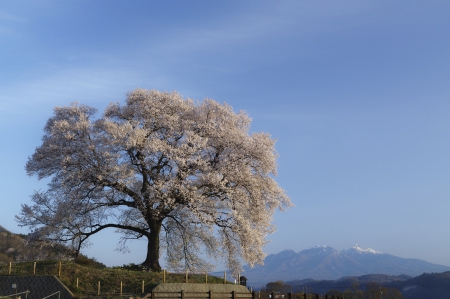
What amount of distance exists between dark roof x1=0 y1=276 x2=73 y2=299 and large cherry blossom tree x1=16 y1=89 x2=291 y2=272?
5.65 meters

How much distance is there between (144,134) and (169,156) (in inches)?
108

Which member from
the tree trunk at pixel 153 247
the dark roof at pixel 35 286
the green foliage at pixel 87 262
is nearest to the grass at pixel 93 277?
the dark roof at pixel 35 286

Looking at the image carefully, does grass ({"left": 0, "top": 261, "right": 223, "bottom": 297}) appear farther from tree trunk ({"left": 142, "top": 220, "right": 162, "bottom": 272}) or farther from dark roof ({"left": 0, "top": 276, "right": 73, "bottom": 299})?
tree trunk ({"left": 142, "top": 220, "right": 162, "bottom": 272})

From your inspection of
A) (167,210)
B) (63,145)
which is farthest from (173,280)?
(63,145)

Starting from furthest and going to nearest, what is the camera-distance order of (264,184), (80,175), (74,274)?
1. (264,184)
2. (80,175)
3. (74,274)

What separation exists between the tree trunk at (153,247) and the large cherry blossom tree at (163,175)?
0.26 feet

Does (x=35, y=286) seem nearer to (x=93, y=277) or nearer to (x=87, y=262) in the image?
(x=93, y=277)

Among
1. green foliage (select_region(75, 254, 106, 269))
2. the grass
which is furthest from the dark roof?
green foliage (select_region(75, 254, 106, 269))

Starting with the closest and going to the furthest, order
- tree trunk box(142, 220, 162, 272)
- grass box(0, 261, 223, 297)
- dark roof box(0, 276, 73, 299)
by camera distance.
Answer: dark roof box(0, 276, 73, 299)
grass box(0, 261, 223, 297)
tree trunk box(142, 220, 162, 272)

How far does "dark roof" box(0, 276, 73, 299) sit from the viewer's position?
32094mm

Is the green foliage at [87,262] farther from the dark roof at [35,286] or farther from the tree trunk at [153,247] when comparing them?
the dark roof at [35,286]

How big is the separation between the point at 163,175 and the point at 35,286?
12520 mm

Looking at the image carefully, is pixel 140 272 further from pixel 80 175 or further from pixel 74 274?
pixel 80 175

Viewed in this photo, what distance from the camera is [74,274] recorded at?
34.1 meters
